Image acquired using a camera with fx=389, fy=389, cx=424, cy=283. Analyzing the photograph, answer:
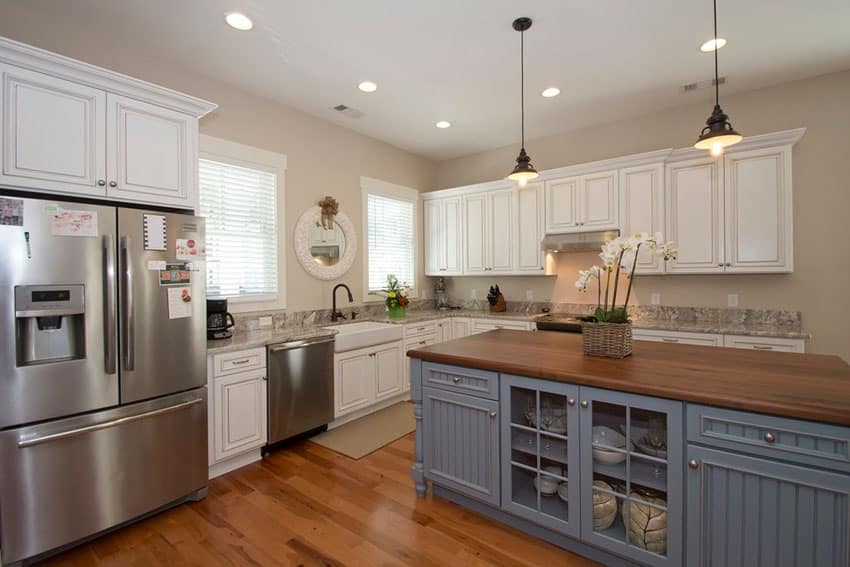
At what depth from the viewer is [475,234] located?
16.3 ft

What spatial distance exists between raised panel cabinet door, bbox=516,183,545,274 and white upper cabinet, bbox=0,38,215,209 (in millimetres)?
3272

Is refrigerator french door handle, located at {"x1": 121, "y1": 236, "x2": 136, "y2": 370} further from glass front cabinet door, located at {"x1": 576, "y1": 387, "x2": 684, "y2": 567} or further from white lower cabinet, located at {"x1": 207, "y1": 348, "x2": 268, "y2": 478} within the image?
glass front cabinet door, located at {"x1": 576, "y1": 387, "x2": 684, "y2": 567}

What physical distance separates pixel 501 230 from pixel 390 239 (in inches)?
55.1

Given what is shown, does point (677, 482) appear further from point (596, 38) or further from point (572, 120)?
point (572, 120)

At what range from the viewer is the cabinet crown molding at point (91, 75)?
186 centimetres

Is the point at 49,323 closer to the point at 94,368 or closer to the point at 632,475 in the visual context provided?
the point at 94,368

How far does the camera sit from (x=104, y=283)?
2082 mm

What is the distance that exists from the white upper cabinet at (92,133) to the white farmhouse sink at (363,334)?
1.66 m

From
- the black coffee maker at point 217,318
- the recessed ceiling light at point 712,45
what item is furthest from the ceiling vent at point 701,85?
the black coffee maker at point 217,318

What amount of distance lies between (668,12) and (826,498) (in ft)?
8.72

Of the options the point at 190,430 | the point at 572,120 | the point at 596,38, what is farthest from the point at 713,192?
the point at 190,430

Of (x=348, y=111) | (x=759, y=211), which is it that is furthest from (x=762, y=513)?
(x=348, y=111)

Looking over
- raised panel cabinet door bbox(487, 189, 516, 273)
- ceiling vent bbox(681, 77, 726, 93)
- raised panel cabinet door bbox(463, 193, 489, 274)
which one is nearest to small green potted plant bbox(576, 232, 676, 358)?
ceiling vent bbox(681, 77, 726, 93)

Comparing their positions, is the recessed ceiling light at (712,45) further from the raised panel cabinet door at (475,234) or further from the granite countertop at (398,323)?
the raised panel cabinet door at (475,234)
